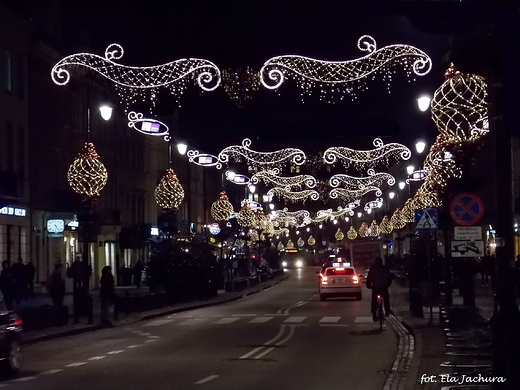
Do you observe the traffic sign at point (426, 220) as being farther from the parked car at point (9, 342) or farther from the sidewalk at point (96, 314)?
the parked car at point (9, 342)

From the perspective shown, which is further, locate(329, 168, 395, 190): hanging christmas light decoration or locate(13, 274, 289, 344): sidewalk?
locate(329, 168, 395, 190): hanging christmas light decoration

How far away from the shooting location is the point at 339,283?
46.0m

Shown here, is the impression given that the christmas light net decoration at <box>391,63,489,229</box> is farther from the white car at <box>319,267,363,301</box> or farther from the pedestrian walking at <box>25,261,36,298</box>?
the white car at <box>319,267,363,301</box>

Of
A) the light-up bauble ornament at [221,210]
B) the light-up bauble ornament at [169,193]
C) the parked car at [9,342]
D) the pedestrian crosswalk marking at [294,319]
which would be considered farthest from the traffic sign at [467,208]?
the light-up bauble ornament at [221,210]

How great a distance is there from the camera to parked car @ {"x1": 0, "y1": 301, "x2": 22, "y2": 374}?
17.8 m

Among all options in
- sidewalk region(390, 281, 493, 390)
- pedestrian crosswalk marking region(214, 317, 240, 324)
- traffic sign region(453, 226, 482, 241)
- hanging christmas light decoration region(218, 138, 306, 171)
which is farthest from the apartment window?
traffic sign region(453, 226, 482, 241)

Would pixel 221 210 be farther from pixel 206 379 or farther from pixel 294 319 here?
pixel 206 379

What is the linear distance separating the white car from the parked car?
27974 millimetres

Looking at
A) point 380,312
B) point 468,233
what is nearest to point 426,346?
point 468,233

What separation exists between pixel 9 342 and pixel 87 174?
18.6 meters

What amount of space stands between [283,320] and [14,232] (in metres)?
17.3

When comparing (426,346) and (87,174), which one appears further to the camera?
(87,174)

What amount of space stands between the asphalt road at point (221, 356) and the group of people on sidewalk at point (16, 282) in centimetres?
563

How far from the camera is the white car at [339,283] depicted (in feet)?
150
